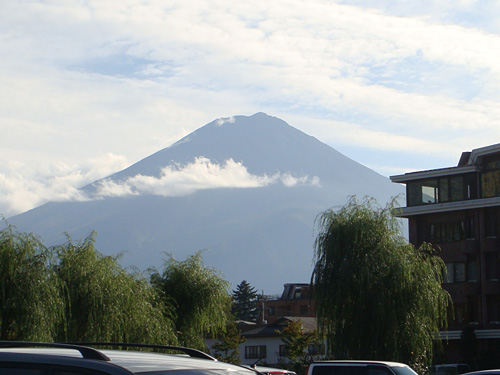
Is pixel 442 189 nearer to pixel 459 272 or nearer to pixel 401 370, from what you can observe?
pixel 459 272

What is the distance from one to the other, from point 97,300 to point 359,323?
38.2ft

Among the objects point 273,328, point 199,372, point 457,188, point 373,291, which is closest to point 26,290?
point 373,291

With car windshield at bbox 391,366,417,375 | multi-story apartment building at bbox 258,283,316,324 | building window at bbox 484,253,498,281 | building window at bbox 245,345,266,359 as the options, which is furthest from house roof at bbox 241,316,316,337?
car windshield at bbox 391,366,417,375

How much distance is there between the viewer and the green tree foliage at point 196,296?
43844mm

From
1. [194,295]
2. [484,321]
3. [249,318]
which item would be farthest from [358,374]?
[249,318]

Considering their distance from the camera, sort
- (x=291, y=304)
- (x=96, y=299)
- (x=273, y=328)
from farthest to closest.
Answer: (x=291, y=304), (x=273, y=328), (x=96, y=299)

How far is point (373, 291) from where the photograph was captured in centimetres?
3453

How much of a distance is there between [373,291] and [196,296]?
1307 centimetres

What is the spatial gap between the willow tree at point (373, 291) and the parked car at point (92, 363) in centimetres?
2928

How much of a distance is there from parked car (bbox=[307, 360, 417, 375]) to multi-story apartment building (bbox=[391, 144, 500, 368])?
37450mm

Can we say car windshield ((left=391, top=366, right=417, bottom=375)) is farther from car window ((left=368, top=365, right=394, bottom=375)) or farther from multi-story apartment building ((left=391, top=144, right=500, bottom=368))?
multi-story apartment building ((left=391, top=144, right=500, bottom=368))

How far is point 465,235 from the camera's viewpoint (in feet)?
189

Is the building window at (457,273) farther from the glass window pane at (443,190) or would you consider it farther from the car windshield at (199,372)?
the car windshield at (199,372)

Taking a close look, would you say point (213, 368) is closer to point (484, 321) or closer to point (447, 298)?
point (447, 298)
